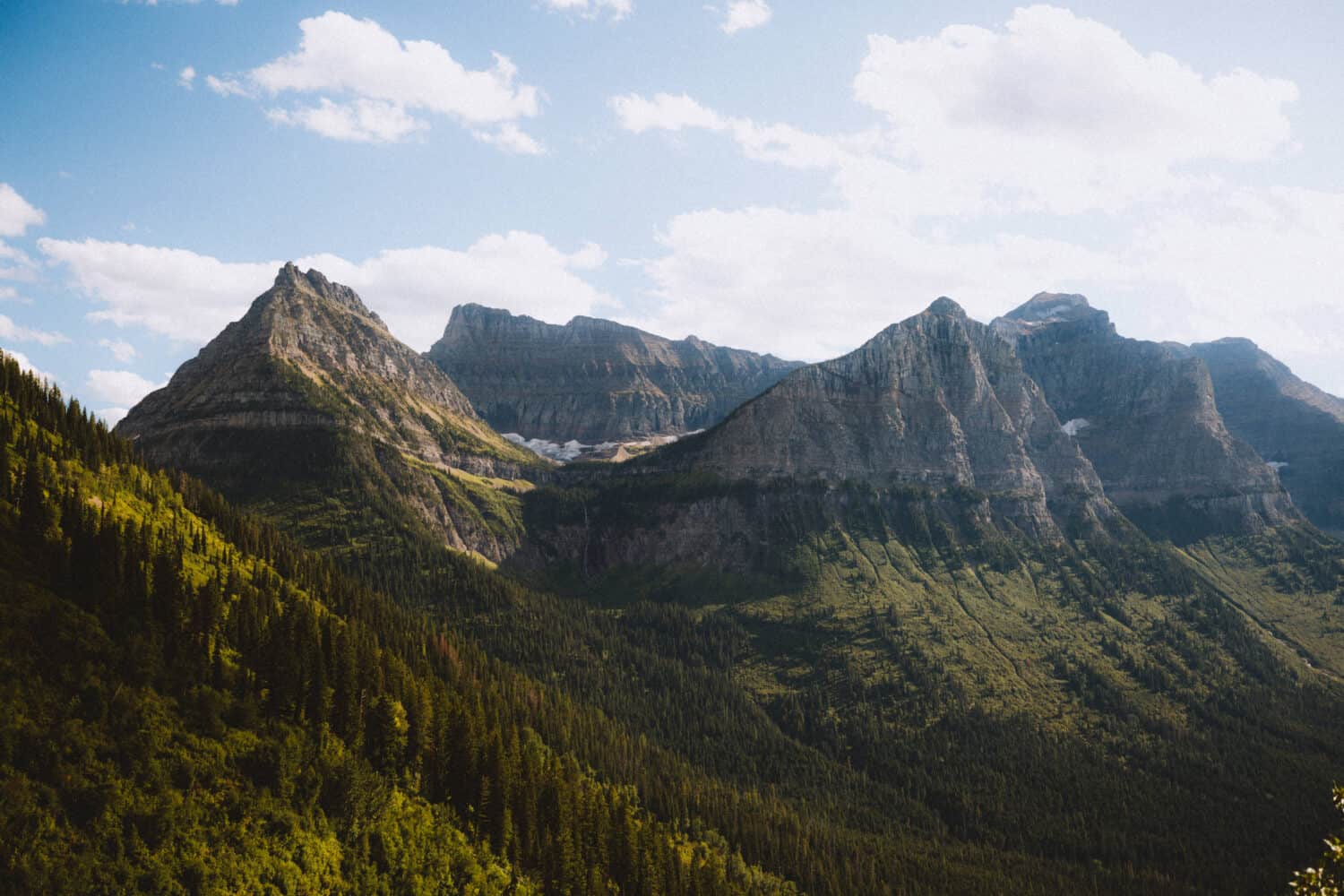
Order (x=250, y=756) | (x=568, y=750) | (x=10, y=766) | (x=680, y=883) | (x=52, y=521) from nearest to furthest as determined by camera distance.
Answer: (x=10, y=766) < (x=250, y=756) < (x=52, y=521) < (x=680, y=883) < (x=568, y=750)

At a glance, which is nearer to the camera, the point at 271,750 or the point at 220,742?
the point at 220,742

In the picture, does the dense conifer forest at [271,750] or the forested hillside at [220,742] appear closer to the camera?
the forested hillside at [220,742]

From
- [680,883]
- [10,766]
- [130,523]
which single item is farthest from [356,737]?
[680,883]

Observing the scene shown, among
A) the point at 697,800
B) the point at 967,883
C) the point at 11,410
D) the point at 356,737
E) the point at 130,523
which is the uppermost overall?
the point at 11,410

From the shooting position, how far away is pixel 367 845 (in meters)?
90.2

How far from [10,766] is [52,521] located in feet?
134

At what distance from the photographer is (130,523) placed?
11169 cm

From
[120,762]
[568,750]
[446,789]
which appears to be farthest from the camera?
[568,750]

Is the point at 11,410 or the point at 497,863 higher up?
the point at 11,410

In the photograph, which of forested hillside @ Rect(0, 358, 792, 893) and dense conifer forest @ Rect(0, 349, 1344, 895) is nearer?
forested hillside @ Rect(0, 358, 792, 893)

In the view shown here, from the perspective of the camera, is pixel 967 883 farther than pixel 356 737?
Yes

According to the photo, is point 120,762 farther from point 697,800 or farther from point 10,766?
point 697,800

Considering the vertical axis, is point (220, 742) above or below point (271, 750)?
above

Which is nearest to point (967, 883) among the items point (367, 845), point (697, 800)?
point (697, 800)
